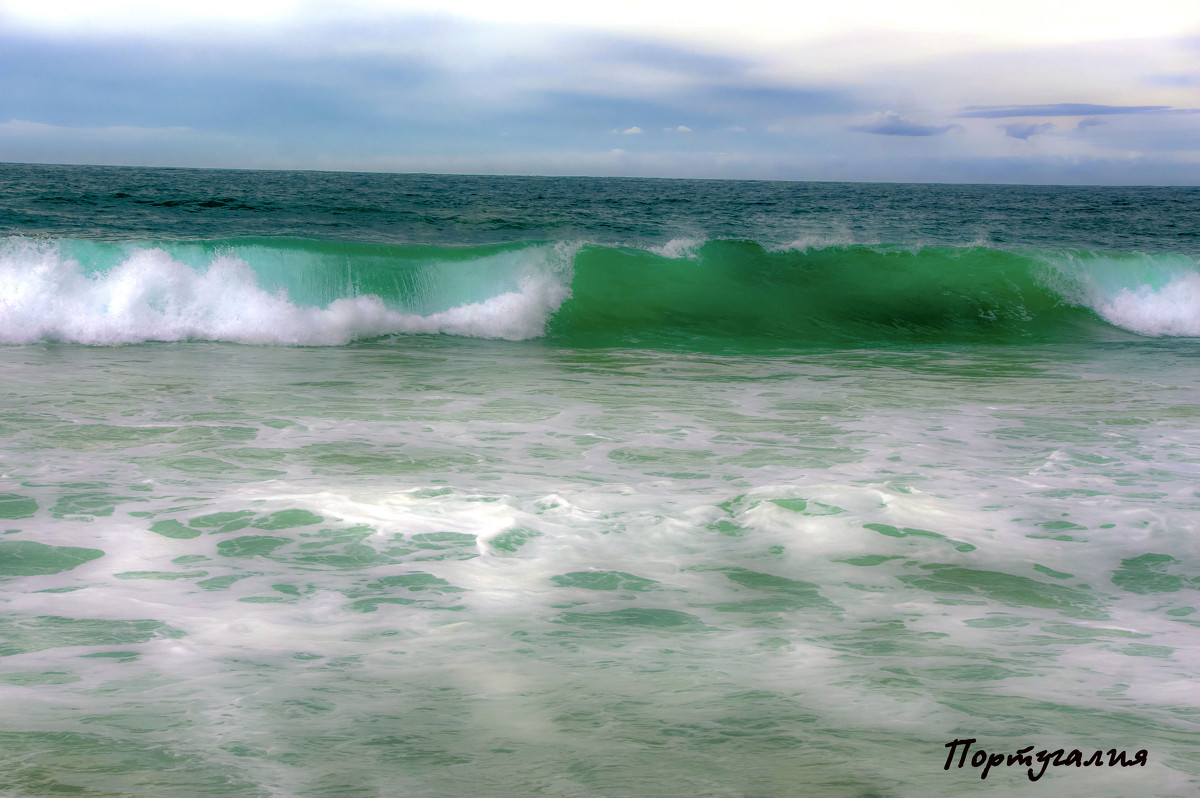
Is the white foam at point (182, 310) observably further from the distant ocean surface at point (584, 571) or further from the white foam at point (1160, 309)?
the white foam at point (1160, 309)

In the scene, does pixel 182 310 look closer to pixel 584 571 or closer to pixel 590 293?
pixel 590 293

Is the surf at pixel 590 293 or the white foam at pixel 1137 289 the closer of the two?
the surf at pixel 590 293

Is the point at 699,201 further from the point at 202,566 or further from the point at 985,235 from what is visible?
the point at 202,566

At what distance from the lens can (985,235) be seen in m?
27.9

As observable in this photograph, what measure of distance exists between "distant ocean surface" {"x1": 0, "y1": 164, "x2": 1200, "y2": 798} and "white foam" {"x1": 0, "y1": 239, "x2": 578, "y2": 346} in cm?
31

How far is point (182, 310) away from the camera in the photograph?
11562 millimetres

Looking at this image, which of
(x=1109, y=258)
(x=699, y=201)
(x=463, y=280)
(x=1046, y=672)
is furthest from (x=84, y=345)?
(x=699, y=201)

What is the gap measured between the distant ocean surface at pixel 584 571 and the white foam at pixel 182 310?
1.02 feet

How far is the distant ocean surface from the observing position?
251cm

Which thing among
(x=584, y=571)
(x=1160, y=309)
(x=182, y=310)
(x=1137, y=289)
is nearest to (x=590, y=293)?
(x=182, y=310)

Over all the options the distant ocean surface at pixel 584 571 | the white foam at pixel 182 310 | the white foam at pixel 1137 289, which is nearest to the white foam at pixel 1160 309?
the white foam at pixel 1137 289

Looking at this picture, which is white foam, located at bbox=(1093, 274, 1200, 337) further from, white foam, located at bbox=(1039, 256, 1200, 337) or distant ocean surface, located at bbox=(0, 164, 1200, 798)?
distant ocean surface, located at bbox=(0, 164, 1200, 798)

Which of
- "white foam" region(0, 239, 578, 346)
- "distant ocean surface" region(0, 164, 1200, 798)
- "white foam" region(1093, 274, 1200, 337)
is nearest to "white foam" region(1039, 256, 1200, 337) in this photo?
"white foam" region(1093, 274, 1200, 337)

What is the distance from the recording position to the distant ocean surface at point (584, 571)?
251 cm
